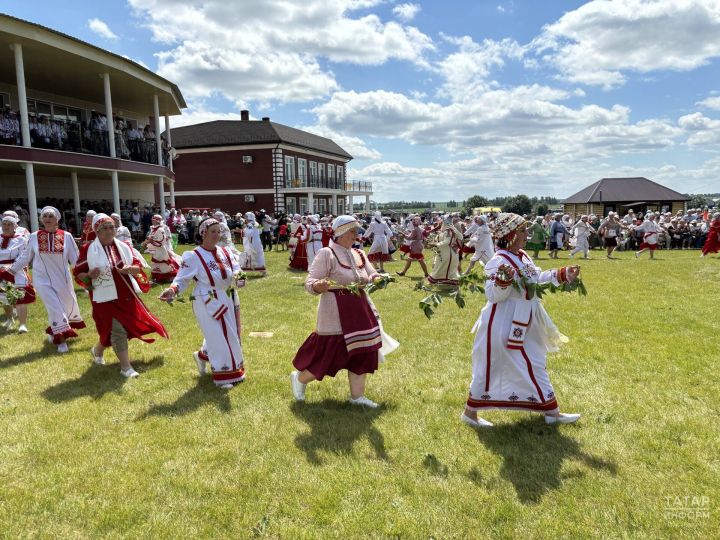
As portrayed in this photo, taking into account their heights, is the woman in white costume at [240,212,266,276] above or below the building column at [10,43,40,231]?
below

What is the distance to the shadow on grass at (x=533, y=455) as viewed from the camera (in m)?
3.72

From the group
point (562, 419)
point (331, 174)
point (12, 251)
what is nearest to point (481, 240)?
point (562, 419)

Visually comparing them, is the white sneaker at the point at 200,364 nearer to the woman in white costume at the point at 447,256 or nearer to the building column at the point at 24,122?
the woman in white costume at the point at 447,256

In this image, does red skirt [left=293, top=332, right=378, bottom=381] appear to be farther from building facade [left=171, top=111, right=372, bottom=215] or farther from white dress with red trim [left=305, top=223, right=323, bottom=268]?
building facade [left=171, top=111, right=372, bottom=215]

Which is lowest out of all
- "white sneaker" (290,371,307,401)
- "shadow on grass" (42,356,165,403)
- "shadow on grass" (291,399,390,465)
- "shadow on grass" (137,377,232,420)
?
"shadow on grass" (291,399,390,465)

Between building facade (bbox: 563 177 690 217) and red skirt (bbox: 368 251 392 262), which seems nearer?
red skirt (bbox: 368 251 392 262)

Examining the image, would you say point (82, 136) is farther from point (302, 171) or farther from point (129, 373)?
point (302, 171)

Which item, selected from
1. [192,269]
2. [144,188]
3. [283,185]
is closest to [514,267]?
[192,269]

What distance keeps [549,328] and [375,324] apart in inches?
64.5

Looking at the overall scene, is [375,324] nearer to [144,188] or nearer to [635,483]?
[635,483]

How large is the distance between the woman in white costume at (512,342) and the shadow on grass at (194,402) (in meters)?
2.62

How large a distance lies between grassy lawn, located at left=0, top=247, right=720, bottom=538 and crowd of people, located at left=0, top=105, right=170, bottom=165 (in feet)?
38.7

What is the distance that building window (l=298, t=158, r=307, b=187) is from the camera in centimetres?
4419

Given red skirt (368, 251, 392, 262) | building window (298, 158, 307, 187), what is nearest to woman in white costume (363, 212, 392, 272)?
red skirt (368, 251, 392, 262)
